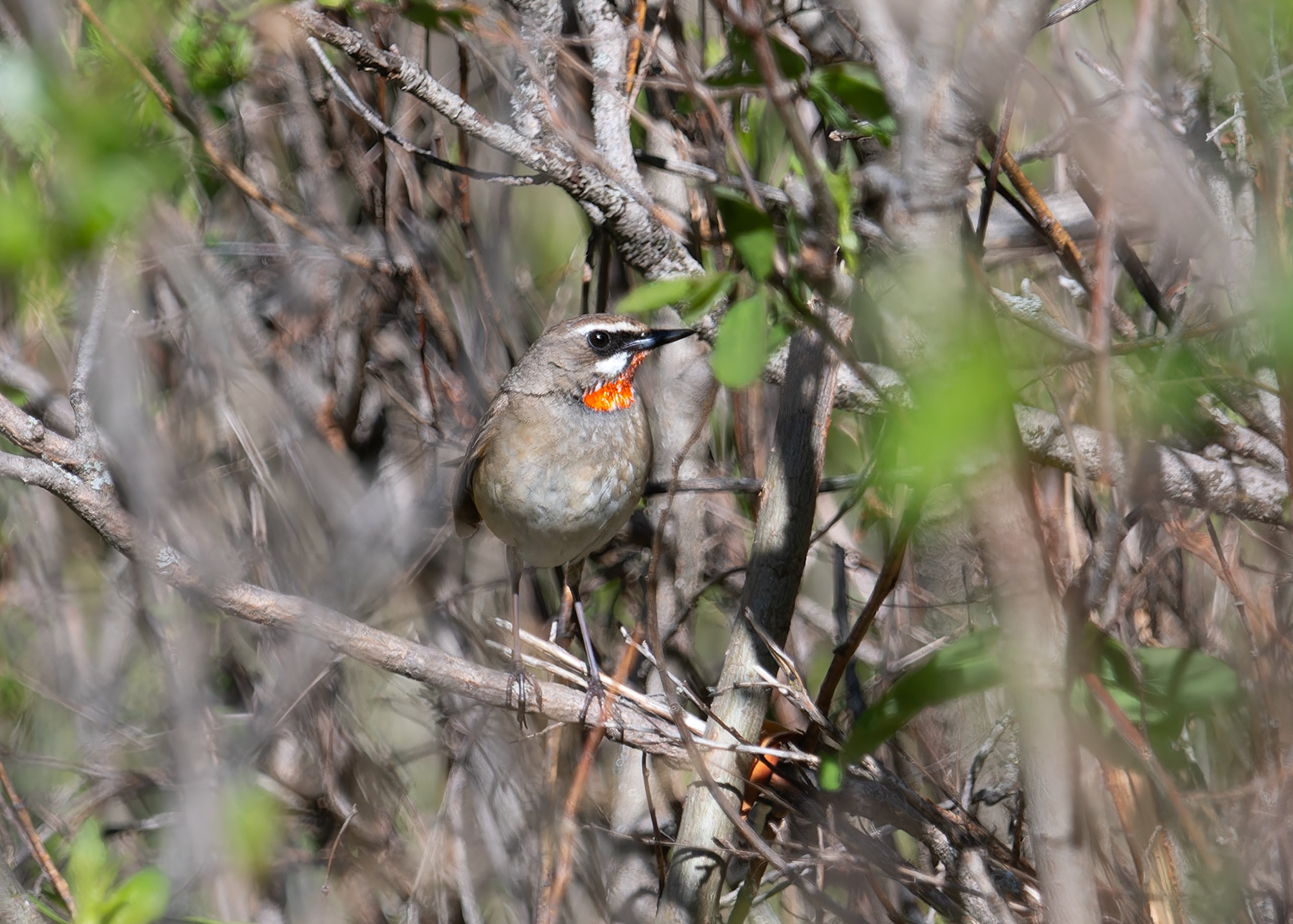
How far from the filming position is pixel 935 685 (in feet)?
6.40

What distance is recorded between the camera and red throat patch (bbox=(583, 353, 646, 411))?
4078 millimetres

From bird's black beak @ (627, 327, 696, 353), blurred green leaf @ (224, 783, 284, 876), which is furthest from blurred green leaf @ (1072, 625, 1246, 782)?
blurred green leaf @ (224, 783, 284, 876)

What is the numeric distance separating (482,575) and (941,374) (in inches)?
160

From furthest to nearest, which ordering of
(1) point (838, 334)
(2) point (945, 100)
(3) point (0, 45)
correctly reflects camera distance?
(3) point (0, 45) → (1) point (838, 334) → (2) point (945, 100)

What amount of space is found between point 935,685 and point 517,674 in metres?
1.44

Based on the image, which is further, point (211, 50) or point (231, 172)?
point (231, 172)

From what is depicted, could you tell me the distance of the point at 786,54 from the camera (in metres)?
2.23

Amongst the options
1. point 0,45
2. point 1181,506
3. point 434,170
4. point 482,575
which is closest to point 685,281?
point 1181,506

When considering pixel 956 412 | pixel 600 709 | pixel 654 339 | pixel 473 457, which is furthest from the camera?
pixel 473 457

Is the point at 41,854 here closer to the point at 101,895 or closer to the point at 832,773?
the point at 101,895

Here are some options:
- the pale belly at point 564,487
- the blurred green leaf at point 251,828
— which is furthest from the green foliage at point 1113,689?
the blurred green leaf at point 251,828

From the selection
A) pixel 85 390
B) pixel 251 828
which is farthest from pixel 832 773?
pixel 251 828

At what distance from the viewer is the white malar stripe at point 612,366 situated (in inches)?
156

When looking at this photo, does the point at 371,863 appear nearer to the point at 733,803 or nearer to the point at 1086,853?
the point at 733,803
